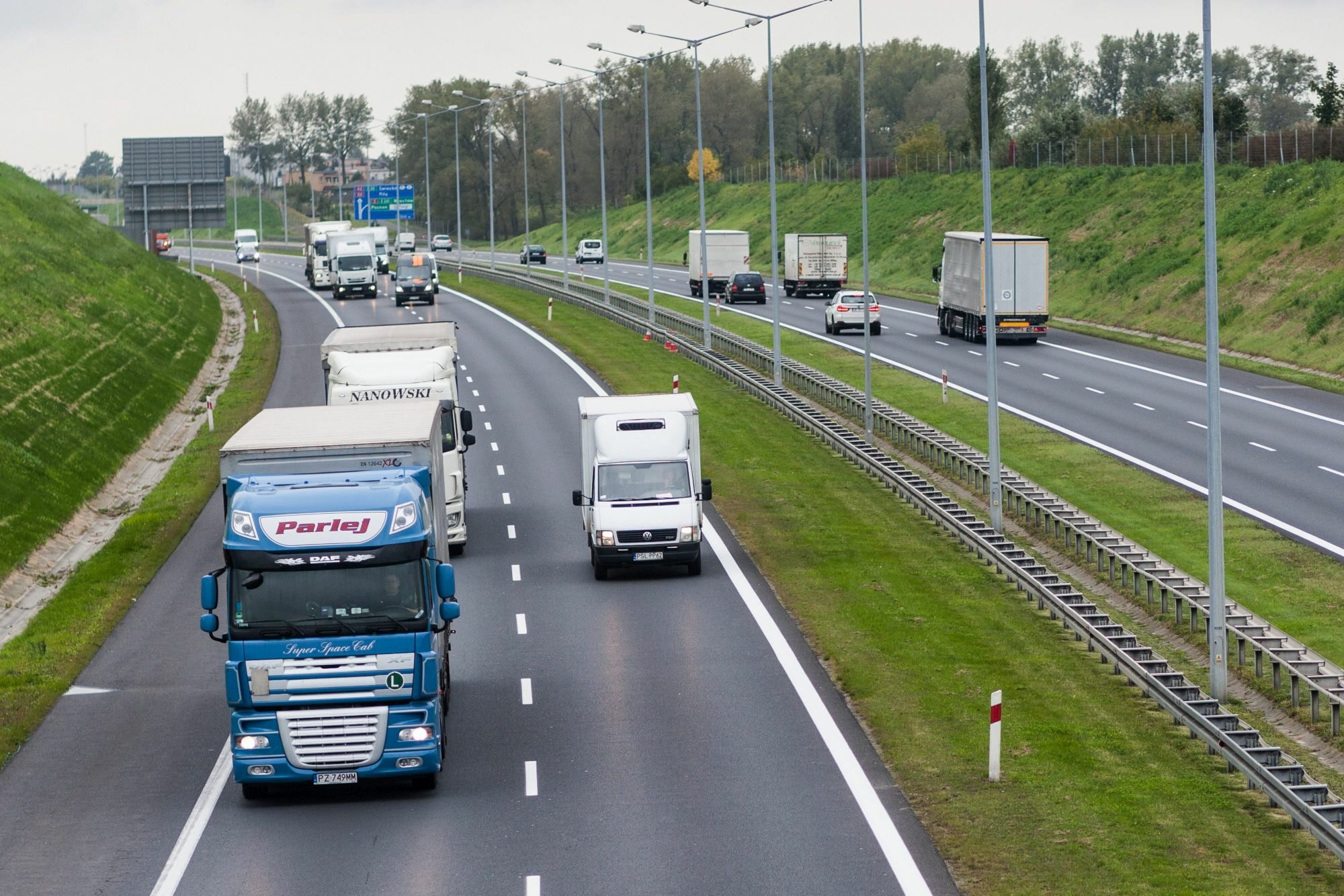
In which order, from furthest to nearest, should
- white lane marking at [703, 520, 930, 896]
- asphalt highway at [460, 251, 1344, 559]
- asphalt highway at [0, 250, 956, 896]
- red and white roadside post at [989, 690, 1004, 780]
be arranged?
1. asphalt highway at [460, 251, 1344, 559]
2. red and white roadside post at [989, 690, 1004, 780]
3. asphalt highway at [0, 250, 956, 896]
4. white lane marking at [703, 520, 930, 896]

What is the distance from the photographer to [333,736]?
1838 cm

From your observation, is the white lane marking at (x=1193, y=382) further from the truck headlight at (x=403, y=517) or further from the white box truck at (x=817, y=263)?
the truck headlight at (x=403, y=517)

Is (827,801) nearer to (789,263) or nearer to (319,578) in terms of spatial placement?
(319,578)

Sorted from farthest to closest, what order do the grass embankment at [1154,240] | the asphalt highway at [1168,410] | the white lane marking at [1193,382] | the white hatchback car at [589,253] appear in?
1. the white hatchback car at [589,253]
2. the grass embankment at [1154,240]
3. the white lane marking at [1193,382]
4. the asphalt highway at [1168,410]

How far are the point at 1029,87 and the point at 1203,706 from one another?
563 ft

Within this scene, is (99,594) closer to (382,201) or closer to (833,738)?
(833,738)

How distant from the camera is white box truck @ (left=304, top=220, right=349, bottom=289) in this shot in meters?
98.6

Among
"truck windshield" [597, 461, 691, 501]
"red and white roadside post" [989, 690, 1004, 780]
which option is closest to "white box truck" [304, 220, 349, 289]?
"truck windshield" [597, 461, 691, 501]

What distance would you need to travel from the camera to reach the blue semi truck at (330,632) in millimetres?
18078

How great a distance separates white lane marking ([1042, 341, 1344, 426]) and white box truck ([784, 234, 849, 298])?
21.2 metres

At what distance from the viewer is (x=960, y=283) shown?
220 feet

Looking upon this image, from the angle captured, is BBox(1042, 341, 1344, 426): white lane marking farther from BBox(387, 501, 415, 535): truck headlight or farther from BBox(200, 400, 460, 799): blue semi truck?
BBox(200, 400, 460, 799): blue semi truck

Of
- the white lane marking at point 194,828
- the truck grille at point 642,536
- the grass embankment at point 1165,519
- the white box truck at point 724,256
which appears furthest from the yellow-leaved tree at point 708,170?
the white lane marking at point 194,828

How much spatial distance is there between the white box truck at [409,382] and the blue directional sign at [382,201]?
356 feet
